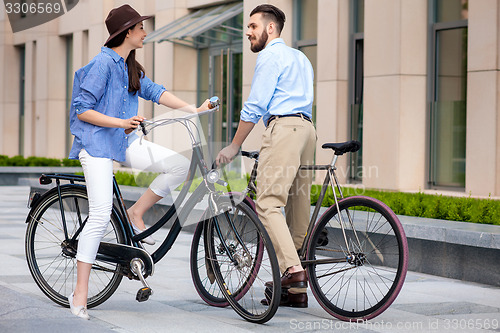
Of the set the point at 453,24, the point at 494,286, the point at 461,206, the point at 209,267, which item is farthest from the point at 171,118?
the point at 453,24

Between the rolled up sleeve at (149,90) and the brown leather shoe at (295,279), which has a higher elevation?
the rolled up sleeve at (149,90)

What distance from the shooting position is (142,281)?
5.32m

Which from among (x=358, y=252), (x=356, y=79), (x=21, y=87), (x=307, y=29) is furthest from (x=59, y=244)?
(x=21, y=87)

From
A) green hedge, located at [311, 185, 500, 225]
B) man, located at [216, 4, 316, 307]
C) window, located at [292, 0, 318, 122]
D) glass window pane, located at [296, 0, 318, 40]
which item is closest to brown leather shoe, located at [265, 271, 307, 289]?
man, located at [216, 4, 316, 307]

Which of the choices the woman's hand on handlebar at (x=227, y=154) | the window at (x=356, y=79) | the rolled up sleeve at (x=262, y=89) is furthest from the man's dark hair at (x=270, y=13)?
the window at (x=356, y=79)

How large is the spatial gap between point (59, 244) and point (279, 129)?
174cm

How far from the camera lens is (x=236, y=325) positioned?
516cm

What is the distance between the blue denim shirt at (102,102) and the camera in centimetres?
530

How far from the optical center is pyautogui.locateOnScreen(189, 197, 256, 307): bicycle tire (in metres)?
5.57

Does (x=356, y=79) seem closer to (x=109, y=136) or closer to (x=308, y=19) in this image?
(x=308, y=19)

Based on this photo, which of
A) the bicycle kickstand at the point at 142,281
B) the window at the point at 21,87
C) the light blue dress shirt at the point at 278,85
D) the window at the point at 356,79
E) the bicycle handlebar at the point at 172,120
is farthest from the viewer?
the window at the point at 21,87

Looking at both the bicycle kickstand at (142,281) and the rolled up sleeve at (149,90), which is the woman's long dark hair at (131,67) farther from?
the bicycle kickstand at (142,281)

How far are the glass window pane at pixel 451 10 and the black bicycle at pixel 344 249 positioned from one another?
8290 mm

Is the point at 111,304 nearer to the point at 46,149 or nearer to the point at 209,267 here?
the point at 209,267
